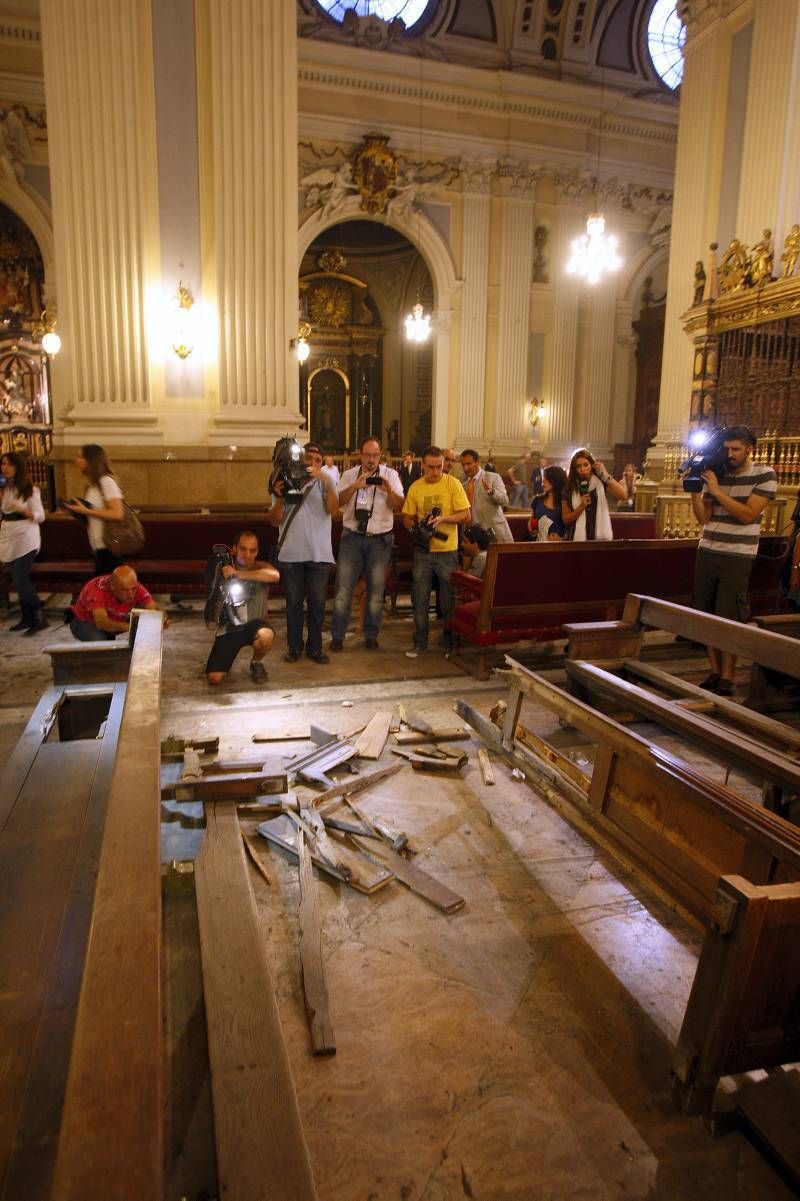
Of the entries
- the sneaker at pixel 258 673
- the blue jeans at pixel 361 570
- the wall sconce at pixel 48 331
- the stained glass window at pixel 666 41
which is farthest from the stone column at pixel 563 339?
the sneaker at pixel 258 673

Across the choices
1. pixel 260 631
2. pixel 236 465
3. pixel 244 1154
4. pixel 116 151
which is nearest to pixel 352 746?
pixel 260 631

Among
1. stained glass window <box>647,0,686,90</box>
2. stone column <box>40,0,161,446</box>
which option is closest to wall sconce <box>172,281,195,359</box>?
stone column <box>40,0,161,446</box>

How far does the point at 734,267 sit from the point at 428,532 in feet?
26.9

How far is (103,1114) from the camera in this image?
3.05 feet

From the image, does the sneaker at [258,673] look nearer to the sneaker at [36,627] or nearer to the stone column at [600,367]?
the sneaker at [36,627]

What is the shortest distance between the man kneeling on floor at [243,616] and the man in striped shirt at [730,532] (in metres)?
3.11

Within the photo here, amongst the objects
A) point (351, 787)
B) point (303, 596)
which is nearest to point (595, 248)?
point (303, 596)

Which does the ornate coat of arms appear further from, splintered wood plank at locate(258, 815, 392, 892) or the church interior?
splintered wood plank at locate(258, 815, 392, 892)

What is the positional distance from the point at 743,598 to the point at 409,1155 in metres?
4.25

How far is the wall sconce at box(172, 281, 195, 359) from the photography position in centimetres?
895

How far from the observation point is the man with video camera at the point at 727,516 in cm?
475

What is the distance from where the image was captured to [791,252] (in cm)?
994

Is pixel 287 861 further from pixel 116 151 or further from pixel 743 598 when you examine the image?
pixel 116 151

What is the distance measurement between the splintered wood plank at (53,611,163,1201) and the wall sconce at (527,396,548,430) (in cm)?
1594
